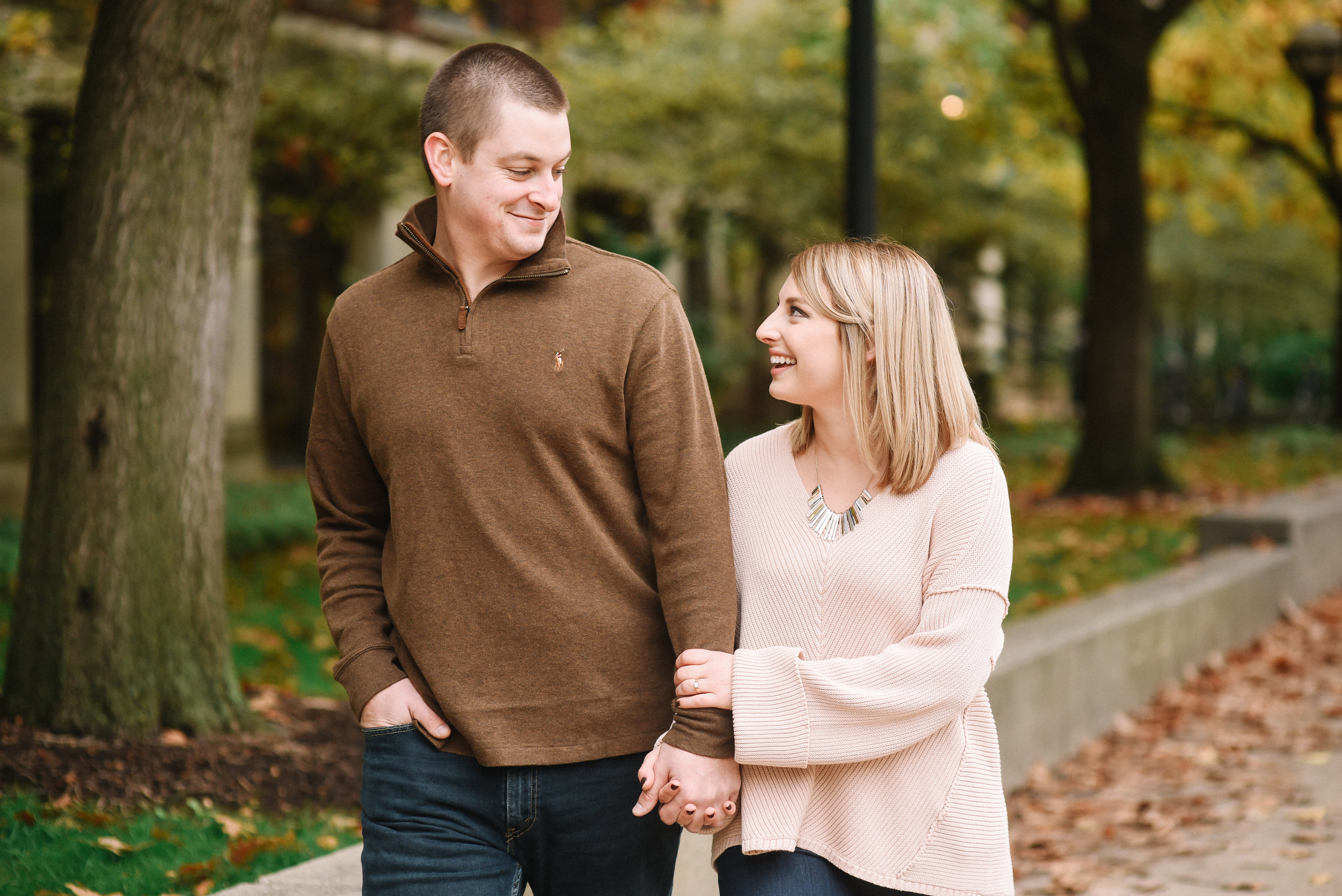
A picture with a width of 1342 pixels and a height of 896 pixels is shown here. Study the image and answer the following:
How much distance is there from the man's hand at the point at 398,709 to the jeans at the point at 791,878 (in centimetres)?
62

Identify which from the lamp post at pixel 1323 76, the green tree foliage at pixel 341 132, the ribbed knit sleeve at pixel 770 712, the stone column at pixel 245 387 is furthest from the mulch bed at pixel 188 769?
the lamp post at pixel 1323 76

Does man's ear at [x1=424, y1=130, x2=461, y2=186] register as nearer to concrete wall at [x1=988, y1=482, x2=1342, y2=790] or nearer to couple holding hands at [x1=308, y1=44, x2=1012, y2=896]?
couple holding hands at [x1=308, y1=44, x2=1012, y2=896]

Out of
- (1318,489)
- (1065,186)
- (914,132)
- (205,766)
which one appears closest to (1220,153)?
(1065,186)

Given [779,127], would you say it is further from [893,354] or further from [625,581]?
[625,581]

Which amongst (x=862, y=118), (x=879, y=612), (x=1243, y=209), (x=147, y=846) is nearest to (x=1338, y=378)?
(x=1243, y=209)

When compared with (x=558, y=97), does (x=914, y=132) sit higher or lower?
higher

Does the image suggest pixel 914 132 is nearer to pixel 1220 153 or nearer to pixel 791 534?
pixel 1220 153

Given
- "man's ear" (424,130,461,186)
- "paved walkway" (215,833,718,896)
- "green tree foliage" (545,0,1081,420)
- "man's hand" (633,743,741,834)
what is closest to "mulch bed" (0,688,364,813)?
"paved walkway" (215,833,718,896)

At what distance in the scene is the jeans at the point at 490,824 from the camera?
229 cm

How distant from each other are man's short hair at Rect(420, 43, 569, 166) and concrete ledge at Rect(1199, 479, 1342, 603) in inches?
319

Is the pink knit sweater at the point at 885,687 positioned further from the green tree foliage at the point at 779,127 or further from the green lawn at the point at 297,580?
the green tree foliage at the point at 779,127

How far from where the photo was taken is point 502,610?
7.54ft

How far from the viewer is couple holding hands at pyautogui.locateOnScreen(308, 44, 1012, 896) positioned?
7.52ft

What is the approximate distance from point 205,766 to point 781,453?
9.03ft
